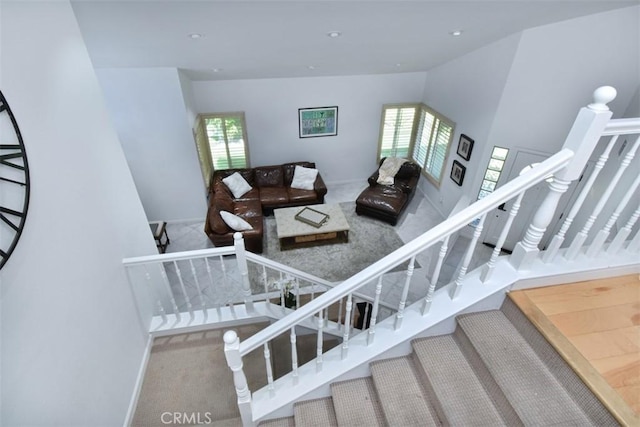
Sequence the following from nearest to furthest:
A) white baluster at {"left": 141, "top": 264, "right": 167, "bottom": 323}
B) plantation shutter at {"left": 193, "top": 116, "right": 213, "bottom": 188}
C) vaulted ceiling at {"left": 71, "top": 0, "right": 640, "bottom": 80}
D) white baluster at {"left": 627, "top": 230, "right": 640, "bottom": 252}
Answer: white baluster at {"left": 627, "top": 230, "right": 640, "bottom": 252} → vaulted ceiling at {"left": 71, "top": 0, "right": 640, "bottom": 80} → white baluster at {"left": 141, "top": 264, "right": 167, "bottom": 323} → plantation shutter at {"left": 193, "top": 116, "right": 213, "bottom": 188}

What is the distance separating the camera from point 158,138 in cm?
477

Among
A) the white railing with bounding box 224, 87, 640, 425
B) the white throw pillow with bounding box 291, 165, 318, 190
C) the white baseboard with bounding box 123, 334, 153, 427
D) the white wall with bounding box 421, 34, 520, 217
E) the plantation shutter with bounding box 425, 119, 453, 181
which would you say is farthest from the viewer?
the white throw pillow with bounding box 291, 165, 318, 190

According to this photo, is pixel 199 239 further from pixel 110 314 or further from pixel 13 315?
pixel 13 315

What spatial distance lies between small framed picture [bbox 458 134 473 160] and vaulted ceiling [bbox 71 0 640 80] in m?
1.28

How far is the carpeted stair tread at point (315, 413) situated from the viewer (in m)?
1.77

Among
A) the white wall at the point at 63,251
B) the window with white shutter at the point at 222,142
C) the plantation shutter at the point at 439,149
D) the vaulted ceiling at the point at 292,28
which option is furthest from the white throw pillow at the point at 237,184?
the plantation shutter at the point at 439,149

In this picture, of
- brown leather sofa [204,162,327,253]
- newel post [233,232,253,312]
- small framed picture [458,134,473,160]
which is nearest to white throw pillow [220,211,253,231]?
Answer: brown leather sofa [204,162,327,253]

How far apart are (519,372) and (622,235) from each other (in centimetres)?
103

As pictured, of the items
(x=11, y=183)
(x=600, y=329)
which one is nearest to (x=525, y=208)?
(x=600, y=329)

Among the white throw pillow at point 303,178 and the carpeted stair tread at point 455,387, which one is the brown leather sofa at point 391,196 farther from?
the carpeted stair tread at point 455,387

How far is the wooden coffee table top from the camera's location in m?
4.87

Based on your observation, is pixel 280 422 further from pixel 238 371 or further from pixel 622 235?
pixel 622 235

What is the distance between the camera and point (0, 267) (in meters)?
1.20

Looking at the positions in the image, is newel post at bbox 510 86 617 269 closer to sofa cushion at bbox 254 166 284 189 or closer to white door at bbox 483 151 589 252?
white door at bbox 483 151 589 252
